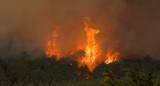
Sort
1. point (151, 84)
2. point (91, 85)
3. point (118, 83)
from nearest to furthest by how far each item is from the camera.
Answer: point (118, 83) < point (151, 84) < point (91, 85)

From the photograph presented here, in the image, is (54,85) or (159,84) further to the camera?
(54,85)

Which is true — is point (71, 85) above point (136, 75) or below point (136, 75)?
above

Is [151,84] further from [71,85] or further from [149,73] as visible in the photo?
[71,85]

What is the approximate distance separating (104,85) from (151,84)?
2.01 m

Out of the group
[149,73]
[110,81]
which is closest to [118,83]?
[110,81]

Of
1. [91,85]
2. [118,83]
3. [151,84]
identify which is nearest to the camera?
[118,83]

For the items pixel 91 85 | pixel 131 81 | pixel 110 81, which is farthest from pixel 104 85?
pixel 91 85

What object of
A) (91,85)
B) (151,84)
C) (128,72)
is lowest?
(151,84)

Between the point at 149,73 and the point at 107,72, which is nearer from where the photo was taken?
the point at 107,72

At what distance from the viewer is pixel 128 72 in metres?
10.7

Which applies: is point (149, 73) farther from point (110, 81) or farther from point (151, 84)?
point (110, 81)

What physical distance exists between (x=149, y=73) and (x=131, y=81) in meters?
0.84

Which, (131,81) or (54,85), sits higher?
(54,85)

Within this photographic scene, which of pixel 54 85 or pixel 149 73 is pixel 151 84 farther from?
pixel 54 85
